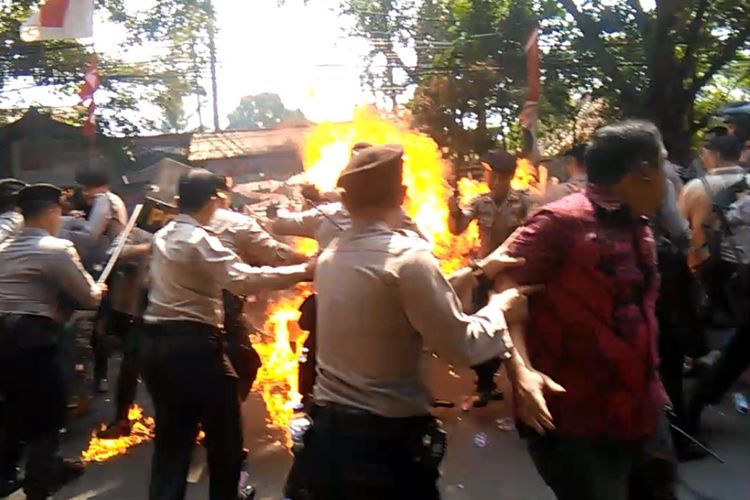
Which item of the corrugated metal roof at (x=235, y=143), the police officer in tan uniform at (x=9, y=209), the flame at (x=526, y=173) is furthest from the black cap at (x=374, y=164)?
the corrugated metal roof at (x=235, y=143)

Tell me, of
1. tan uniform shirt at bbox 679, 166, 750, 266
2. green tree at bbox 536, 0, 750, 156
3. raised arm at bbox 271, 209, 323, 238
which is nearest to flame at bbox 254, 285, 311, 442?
raised arm at bbox 271, 209, 323, 238

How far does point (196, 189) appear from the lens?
4.34m

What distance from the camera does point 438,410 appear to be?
6500mm

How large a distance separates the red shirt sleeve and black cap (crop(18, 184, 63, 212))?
10.3 feet

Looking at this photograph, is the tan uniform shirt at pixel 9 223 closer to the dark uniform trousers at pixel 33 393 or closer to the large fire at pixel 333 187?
the dark uniform trousers at pixel 33 393

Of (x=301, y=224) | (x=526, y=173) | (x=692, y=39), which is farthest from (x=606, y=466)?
(x=692, y=39)

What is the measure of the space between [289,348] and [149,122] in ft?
59.9

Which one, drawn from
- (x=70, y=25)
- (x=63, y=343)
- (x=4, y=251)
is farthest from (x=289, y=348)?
(x=70, y=25)

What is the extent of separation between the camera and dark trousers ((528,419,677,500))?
9.09 ft

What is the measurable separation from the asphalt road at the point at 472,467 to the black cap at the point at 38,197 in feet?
6.07

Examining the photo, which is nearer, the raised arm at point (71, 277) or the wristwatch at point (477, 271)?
the wristwatch at point (477, 271)

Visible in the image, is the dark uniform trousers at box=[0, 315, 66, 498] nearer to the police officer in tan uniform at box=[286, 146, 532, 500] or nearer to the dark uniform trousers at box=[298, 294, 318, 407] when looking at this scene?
the dark uniform trousers at box=[298, 294, 318, 407]

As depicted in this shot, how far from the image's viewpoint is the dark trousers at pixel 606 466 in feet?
9.09

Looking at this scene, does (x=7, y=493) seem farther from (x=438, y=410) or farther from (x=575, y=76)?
(x=575, y=76)
